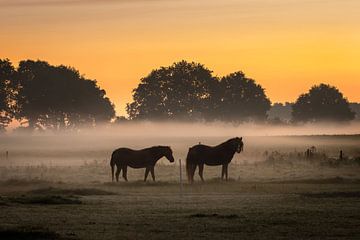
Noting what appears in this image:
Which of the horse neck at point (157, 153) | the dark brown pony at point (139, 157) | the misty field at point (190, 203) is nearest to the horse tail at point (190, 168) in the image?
the misty field at point (190, 203)

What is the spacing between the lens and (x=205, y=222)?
2962 centimetres

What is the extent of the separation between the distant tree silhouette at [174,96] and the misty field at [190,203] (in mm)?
76711

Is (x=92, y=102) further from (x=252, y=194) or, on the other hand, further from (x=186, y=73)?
(x=252, y=194)

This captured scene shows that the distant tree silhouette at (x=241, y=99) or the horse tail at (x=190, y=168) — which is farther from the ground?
the distant tree silhouette at (x=241, y=99)

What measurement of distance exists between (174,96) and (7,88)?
2623 cm

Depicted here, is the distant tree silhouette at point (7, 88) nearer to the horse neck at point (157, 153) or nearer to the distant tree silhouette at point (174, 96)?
the distant tree silhouette at point (174, 96)

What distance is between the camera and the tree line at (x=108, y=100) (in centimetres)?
14362

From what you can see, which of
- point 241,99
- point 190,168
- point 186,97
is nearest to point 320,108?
point 241,99

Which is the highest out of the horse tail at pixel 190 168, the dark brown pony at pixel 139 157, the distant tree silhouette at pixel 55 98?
the distant tree silhouette at pixel 55 98

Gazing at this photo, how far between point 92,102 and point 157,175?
302ft

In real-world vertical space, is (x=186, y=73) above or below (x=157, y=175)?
above

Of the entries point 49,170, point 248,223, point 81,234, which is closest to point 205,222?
point 248,223

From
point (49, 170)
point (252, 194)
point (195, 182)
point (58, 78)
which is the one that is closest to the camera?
point (252, 194)

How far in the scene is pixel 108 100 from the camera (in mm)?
161625
